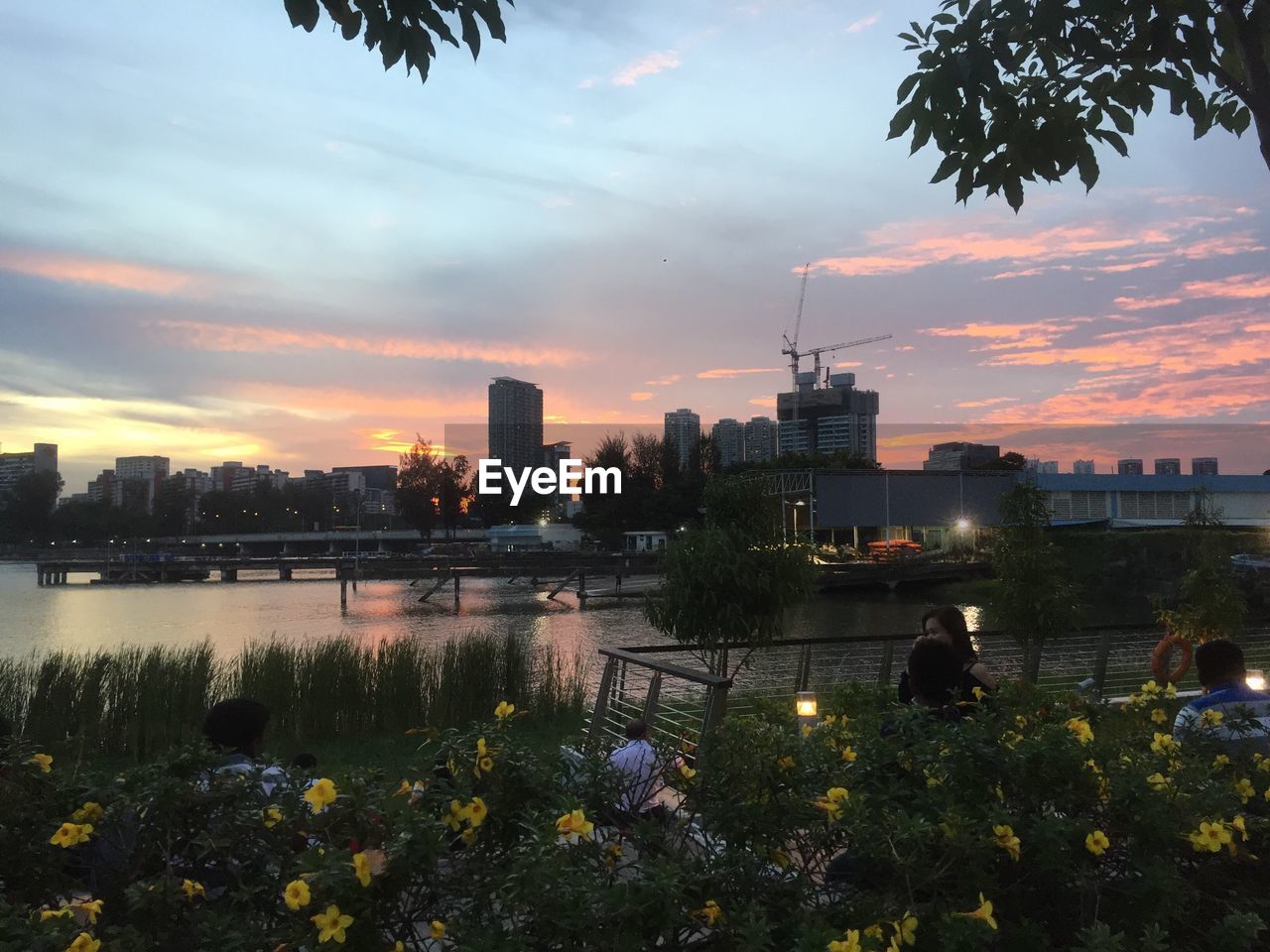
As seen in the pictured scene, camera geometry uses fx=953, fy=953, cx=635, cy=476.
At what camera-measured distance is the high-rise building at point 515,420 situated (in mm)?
130875

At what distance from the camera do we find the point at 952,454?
138375 mm

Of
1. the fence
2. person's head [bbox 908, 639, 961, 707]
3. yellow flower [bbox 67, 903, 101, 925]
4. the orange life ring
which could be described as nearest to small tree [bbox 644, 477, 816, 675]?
the fence

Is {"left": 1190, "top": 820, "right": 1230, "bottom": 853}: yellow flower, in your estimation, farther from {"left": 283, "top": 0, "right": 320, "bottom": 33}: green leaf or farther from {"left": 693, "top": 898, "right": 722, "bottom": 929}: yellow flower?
{"left": 283, "top": 0, "right": 320, "bottom": 33}: green leaf

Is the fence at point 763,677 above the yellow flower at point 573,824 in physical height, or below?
below

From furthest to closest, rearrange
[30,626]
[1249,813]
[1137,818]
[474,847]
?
1. [30,626]
2. [1249,813]
3. [1137,818]
4. [474,847]

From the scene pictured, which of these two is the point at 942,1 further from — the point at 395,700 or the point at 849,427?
the point at 849,427

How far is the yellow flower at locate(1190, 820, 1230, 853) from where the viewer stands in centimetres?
192

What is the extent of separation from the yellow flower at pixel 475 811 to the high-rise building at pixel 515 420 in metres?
123

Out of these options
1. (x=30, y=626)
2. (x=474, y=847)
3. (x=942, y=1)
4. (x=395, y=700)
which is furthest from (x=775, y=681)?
(x=30, y=626)

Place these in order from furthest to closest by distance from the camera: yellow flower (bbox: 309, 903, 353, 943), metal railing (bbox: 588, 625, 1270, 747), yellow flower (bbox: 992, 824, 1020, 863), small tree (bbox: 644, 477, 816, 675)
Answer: small tree (bbox: 644, 477, 816, 675) → metal railing (bbox: 588, 625, 1270, 747) → yellow flower (bbox: 992, 824, 1020, 863) → yellow flower (bbox: 309, 903, 353, 943)

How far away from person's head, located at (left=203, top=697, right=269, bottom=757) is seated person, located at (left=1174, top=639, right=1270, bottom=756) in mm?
3126

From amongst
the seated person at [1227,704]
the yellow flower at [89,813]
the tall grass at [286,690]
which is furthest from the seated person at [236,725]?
the tall grass at [286,690]

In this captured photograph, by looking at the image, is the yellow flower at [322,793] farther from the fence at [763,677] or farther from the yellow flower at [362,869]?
the fence at [763,677]

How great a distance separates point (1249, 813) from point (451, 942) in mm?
1976
